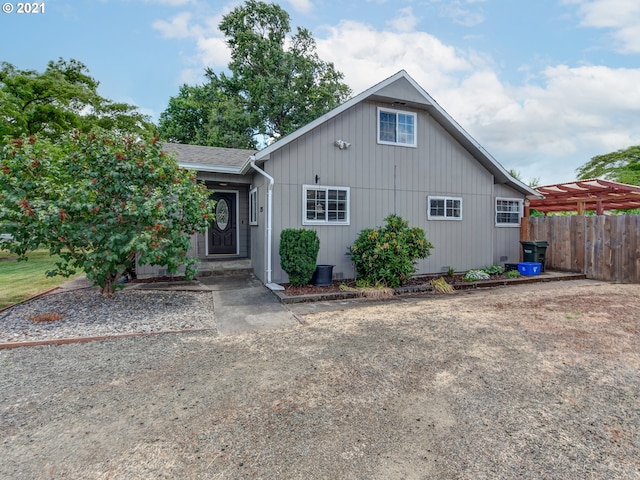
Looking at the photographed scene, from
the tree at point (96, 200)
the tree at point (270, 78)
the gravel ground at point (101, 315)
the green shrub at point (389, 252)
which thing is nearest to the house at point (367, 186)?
the green shrub at point (389, 252)

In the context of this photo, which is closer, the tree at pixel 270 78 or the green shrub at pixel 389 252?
the green shrub at pixel 389 252

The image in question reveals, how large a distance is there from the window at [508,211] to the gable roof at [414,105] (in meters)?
0.75

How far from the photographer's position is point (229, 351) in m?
4.03

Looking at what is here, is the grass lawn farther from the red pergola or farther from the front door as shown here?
the red pergola

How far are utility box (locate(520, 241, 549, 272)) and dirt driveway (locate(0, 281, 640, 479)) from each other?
546 centimetres

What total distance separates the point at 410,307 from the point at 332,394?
3615 millimetres

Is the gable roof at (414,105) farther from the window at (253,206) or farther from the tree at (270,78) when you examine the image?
the tree at (270,78)

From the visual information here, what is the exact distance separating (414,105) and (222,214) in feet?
20.6

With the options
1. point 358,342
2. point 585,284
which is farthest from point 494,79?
point 358,342

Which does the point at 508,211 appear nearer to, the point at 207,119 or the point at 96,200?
the point at 96,200

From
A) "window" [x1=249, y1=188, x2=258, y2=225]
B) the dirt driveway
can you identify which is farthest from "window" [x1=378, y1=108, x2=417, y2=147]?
the dirt driveway

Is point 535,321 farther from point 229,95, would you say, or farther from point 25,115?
point 229,95

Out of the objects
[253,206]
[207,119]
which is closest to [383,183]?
[253,206]

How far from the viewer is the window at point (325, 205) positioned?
7.99 metres
